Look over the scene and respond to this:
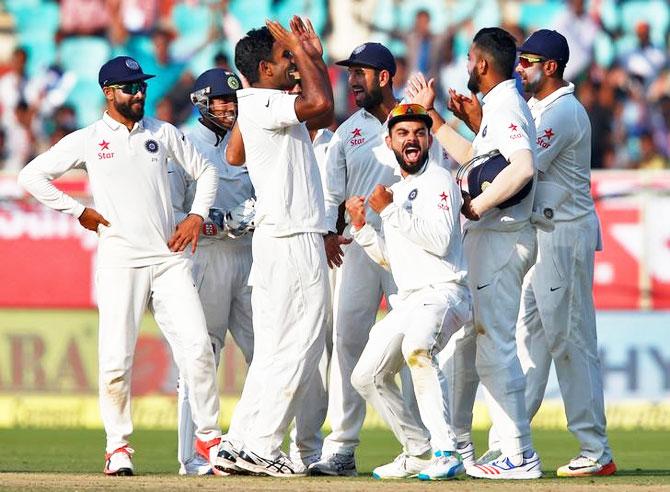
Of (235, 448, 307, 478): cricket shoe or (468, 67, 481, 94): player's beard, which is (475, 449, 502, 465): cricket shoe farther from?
(468, 67, 481, 94): player's beard

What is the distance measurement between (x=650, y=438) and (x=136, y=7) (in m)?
8.65

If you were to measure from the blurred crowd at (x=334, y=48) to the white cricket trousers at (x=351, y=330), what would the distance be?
24.8 feet

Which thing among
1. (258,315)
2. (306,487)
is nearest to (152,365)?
(258,315)

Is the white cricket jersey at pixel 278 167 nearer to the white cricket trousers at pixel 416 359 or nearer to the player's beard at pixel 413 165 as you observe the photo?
the player's beard at pixel 413 165

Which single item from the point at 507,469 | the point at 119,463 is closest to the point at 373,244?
the point at 507,469

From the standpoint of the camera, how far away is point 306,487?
7.54m

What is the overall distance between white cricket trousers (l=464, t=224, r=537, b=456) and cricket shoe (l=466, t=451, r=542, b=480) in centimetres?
6

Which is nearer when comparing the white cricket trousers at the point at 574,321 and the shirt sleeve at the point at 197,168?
the white cricket trousers at the point at 574,321

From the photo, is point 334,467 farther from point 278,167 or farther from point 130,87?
point 130,87

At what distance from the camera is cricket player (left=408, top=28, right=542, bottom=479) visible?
816 centimetres

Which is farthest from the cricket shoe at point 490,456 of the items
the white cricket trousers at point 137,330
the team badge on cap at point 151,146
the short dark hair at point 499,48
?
the team badge on cap at point 151,146

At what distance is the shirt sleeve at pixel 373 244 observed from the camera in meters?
8.64

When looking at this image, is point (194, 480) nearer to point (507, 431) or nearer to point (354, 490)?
point (354, 490)

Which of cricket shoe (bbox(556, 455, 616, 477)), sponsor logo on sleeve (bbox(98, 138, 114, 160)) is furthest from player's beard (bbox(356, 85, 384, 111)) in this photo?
cricket shoe (bbox(556, 455, 616, 477))
